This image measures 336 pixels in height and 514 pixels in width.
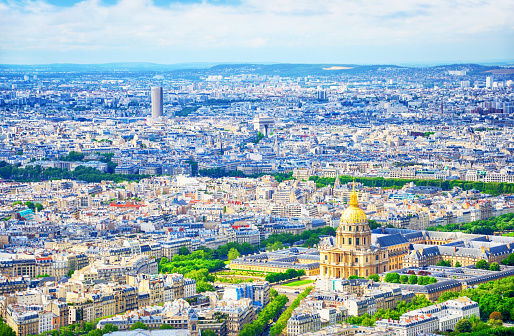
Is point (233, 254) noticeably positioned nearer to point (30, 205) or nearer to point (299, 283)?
point (299, 283)

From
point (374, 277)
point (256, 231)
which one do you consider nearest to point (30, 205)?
point (256, 231)

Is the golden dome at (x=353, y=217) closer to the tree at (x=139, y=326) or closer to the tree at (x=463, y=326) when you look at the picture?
the tree at (x=463, y=326)

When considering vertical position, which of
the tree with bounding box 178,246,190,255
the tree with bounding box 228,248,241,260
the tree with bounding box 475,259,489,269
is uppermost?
the tree with bounding box 475,259,489,269

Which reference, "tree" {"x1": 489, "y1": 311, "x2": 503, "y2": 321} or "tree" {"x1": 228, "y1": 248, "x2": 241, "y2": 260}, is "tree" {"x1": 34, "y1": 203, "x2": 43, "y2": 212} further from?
"tree" {"x1": 489, "y1": 311, "x2": 503, "y2": 321}

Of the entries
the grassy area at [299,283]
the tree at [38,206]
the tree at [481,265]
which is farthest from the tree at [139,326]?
the tree at [38,206]

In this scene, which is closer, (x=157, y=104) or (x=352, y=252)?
(x=352, y=252)

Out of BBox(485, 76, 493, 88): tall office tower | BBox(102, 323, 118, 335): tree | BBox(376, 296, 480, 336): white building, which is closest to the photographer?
BBox(102, 323, 118, 335): tree

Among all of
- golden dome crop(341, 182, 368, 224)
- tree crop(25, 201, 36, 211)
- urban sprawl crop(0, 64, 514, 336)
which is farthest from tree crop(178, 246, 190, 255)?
tree crop(25, 201, 36, 211)

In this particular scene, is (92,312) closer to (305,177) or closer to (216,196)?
(216,196)
